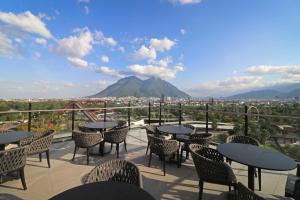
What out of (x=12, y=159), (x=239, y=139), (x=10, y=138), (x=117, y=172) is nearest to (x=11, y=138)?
(x=10, y=138)

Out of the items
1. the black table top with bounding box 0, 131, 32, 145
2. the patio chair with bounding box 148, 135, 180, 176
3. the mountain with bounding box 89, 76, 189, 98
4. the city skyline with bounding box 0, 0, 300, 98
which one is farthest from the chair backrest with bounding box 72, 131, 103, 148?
the mountain with bounding box 89, 76, 189, 98

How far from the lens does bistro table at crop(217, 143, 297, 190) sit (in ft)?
6.82

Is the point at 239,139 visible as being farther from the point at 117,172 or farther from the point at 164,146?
the point at 117,172

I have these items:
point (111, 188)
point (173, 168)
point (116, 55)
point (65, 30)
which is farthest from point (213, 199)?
point (116, 55)

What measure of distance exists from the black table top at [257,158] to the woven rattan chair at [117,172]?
3.69 feet

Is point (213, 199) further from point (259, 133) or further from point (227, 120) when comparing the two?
point (227, 120)

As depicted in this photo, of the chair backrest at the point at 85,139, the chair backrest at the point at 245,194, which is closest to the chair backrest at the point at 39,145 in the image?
the chair backrest at the point at 85,139

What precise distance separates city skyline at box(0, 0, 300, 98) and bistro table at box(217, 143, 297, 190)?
15.3ft

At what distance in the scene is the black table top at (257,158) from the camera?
208 centimetres

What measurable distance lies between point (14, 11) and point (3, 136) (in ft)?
20.7

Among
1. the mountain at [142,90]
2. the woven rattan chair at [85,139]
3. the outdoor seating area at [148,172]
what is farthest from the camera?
the mountain at [142,90]

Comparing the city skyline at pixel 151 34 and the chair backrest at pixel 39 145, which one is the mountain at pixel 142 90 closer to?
the city skyline at pixel 151 34

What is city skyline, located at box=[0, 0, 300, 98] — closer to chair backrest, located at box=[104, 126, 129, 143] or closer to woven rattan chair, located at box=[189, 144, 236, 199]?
chair backrest, located at box=[104, 126, 129, 143]

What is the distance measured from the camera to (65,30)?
10.7 m
